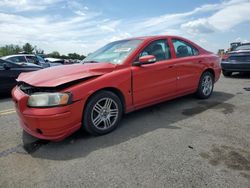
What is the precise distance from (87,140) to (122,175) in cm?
114

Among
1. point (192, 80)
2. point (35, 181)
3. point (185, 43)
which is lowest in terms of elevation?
point (35, 181)

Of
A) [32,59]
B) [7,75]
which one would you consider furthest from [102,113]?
[32,59]

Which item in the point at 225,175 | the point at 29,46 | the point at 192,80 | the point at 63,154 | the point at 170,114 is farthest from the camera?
the point at 29,46

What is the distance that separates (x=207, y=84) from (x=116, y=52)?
267cm

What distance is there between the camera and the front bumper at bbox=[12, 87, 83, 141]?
318 cm

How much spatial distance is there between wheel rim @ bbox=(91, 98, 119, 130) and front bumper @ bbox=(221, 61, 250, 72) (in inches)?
285

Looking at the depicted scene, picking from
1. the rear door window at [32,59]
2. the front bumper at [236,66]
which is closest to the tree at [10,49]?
the rear door window at [32,59]

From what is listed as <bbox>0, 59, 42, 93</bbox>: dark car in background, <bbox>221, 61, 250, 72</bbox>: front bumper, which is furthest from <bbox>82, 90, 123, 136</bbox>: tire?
<bbox>221, 61, 250, 72</bbox>: front bumper

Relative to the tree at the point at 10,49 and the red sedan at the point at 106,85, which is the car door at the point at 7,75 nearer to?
the red sedan at the point at 106,85

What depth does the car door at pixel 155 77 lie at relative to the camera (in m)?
4.19

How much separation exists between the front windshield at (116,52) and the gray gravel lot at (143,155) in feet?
3.84

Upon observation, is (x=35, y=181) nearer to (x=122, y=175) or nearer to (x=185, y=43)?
(x=122, y=175)

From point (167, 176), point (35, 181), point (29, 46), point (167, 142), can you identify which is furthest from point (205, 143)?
point (29, 46)

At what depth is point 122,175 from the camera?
8.64 feet
